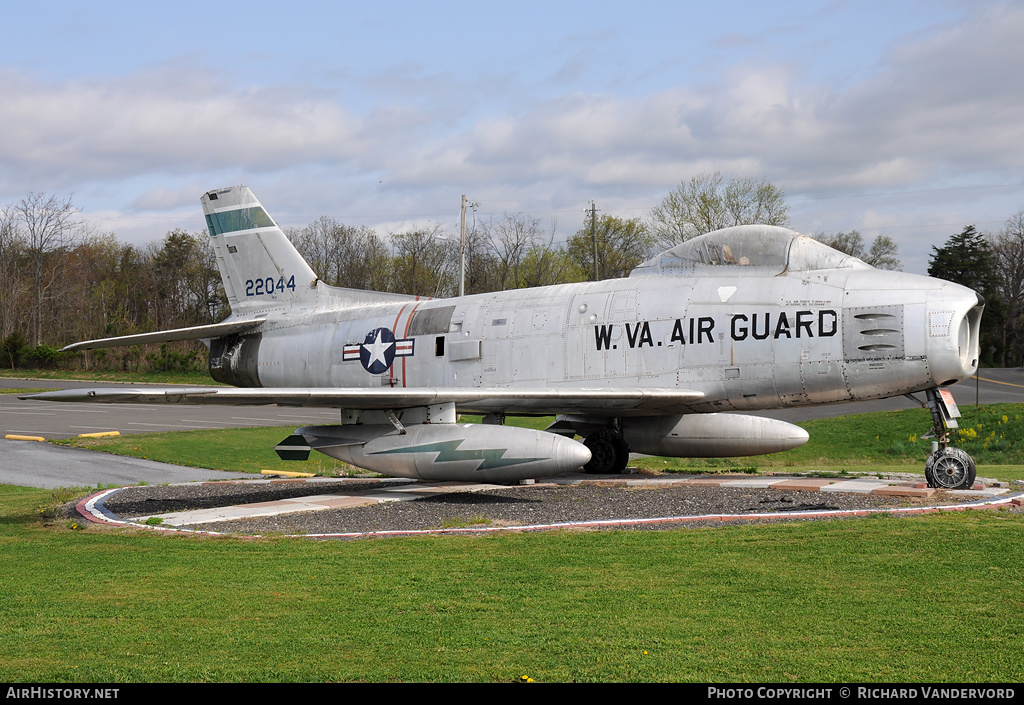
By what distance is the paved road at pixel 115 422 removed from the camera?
19000mm

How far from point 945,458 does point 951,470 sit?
18 cm

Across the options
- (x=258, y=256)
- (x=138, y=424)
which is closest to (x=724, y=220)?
(x=138, y=424)

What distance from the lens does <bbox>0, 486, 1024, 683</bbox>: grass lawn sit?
15.1 feet

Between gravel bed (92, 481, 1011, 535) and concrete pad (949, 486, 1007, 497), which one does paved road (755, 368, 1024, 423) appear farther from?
gravel bed (92, 481, 1011, 535)

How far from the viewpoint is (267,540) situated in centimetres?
909

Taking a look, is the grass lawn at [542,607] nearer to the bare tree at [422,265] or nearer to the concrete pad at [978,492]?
the concrete pad at [978,492]

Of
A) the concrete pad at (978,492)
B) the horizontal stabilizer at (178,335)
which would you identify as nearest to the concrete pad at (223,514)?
the horizontal stabilizer at (178,335)

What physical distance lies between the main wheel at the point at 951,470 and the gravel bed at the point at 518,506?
3.04 ft

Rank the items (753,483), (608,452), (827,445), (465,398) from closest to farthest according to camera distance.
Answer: (753,483), (465,398), (608,452), (827,445)

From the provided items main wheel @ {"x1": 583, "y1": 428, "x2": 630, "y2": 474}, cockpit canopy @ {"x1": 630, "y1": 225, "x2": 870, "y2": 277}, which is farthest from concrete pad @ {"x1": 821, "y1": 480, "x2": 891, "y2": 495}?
main wheel @ {"x1": 583, "y1": 428, "x2": 630, "y2": 474}

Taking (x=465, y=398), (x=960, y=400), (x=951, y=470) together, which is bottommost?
(x=960, y=400)

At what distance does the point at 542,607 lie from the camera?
229 inches

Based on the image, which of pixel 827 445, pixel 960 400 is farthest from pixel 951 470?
pixel 960 400

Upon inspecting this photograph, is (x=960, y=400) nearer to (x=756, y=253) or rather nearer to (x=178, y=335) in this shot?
(x=756, y=253)
